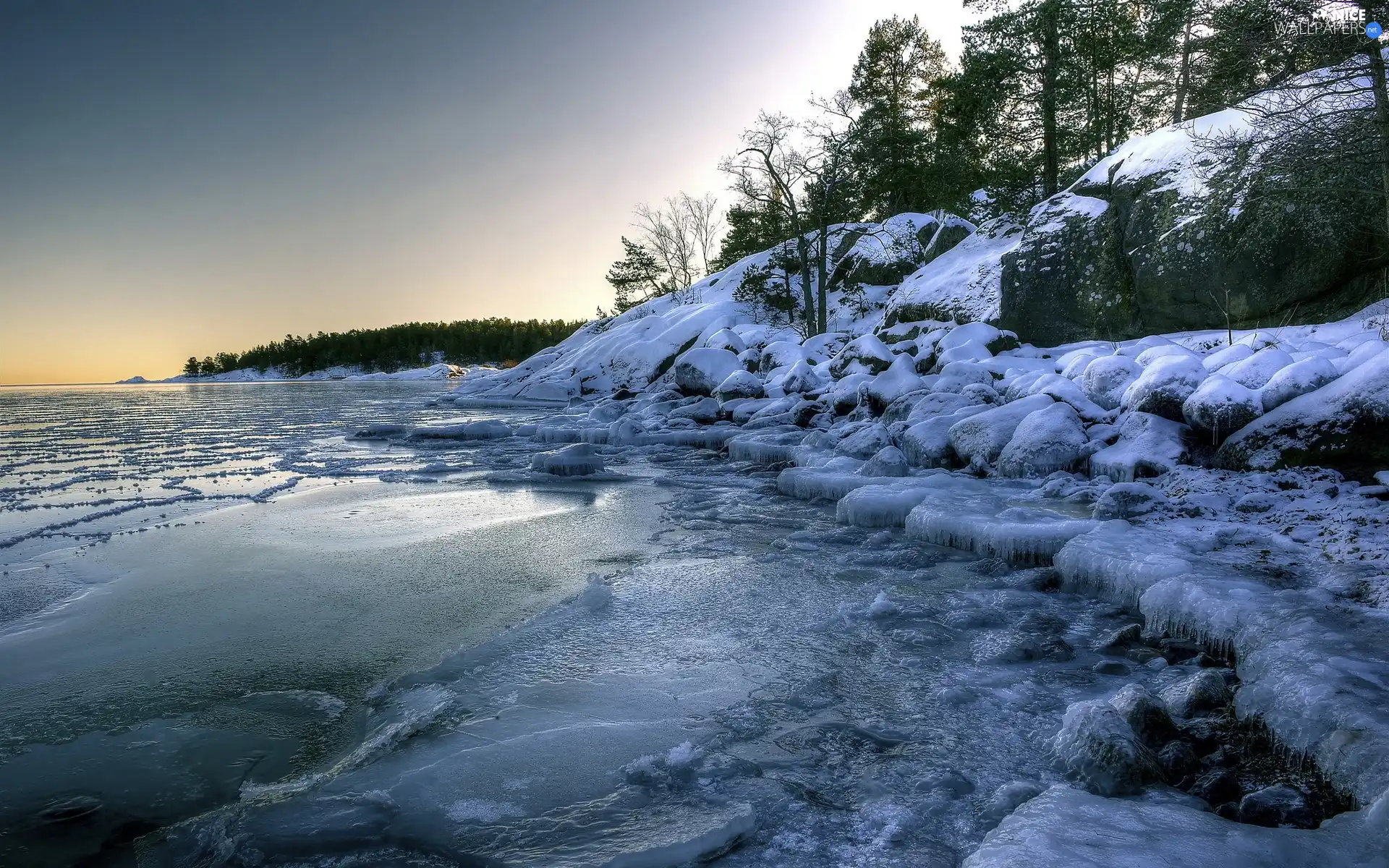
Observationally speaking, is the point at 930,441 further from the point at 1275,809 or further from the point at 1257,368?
the point at 1275,809

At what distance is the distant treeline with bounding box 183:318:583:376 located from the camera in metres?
103

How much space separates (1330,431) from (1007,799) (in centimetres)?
520

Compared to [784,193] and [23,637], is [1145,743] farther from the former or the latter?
[784,193]

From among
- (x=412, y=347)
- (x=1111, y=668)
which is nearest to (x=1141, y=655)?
(x=1111, y=668)

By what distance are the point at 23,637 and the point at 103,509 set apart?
3.83 metres

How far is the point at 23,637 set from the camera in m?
3.41

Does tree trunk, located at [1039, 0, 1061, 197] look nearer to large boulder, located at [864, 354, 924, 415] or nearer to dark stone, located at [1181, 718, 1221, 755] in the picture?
large boulder, located at [864, 354, 924, 415]

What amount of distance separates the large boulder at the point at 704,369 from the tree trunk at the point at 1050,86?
9999 mm

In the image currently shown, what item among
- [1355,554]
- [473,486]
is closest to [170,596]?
[473,486]

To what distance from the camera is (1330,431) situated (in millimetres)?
5398

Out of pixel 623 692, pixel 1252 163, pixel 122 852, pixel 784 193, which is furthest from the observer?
pixel 784 193

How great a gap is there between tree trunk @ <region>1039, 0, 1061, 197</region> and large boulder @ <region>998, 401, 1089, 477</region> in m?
14.7

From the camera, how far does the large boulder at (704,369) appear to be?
1744 centimetres

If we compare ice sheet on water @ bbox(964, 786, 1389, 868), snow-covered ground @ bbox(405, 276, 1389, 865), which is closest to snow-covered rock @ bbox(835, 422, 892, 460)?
snow-covered ground @ bbox(405, 276, 1389, 865)
